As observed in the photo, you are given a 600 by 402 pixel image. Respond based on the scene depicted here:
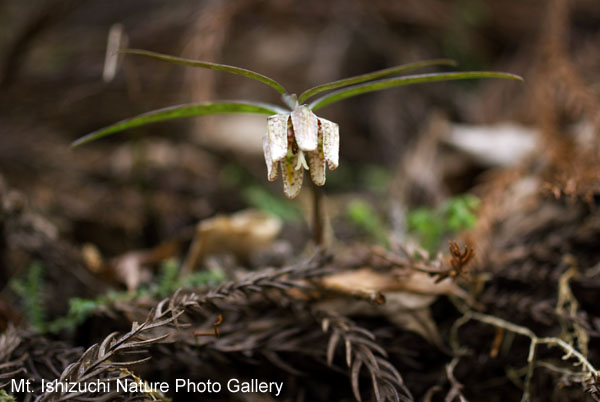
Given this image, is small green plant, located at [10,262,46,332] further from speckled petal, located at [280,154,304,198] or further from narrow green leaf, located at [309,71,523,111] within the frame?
narrow green leaf, located at [309,71,523,111]

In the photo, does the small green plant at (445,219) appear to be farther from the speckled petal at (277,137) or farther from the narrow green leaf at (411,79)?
the speckled petal at (277,137)

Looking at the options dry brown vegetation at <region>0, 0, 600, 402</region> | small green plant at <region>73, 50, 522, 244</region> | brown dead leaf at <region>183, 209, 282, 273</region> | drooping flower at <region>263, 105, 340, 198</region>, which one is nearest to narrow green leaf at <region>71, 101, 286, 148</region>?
small green plant at <region>73, 50, 522, 244</region>

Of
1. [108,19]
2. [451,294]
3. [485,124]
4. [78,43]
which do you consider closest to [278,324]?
[451,294]

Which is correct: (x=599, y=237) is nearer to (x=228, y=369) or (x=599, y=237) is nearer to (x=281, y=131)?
(x=281, y=131)

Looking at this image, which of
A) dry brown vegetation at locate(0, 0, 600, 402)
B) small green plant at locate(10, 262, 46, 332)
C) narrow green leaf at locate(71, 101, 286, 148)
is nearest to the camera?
narrow green leaf at locate(71, 101, 286, 148)

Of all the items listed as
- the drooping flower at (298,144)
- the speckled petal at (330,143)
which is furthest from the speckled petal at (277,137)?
the speckled petal at (330,143)

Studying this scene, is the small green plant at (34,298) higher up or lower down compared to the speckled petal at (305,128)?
lower down

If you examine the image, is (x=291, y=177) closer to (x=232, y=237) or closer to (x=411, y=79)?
(x=411, y=79)
